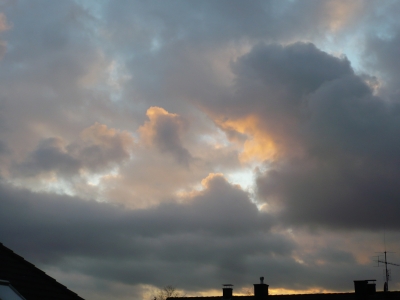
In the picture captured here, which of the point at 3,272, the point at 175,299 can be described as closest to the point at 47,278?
the point at 3,272

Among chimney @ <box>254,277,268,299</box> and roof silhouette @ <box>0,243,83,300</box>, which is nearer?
roof silhouette @ <box>0,243,83,300</box>

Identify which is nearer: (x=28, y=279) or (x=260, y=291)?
(x=28, y=279)

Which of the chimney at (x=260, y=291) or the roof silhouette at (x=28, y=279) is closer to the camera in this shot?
the roof silhouette at (x=28, y=279)

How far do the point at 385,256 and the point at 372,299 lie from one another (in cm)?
989

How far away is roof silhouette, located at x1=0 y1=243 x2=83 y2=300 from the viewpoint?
20370mm

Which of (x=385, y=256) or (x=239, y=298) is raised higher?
(x=385, y=256)

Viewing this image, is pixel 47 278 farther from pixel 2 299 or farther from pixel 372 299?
pixel 372 299

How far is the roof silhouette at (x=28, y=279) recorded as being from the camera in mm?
20370

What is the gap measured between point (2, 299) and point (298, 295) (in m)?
28.9

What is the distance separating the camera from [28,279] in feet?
70.5

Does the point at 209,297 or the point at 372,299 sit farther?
the point at 209,297

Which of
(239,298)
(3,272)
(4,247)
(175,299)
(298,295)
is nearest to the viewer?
(3,272)

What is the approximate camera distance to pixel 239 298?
144ft

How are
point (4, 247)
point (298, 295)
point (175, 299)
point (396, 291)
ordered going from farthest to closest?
point (175, 299), point (298, 295), point (396, 291), point (4, 247)
